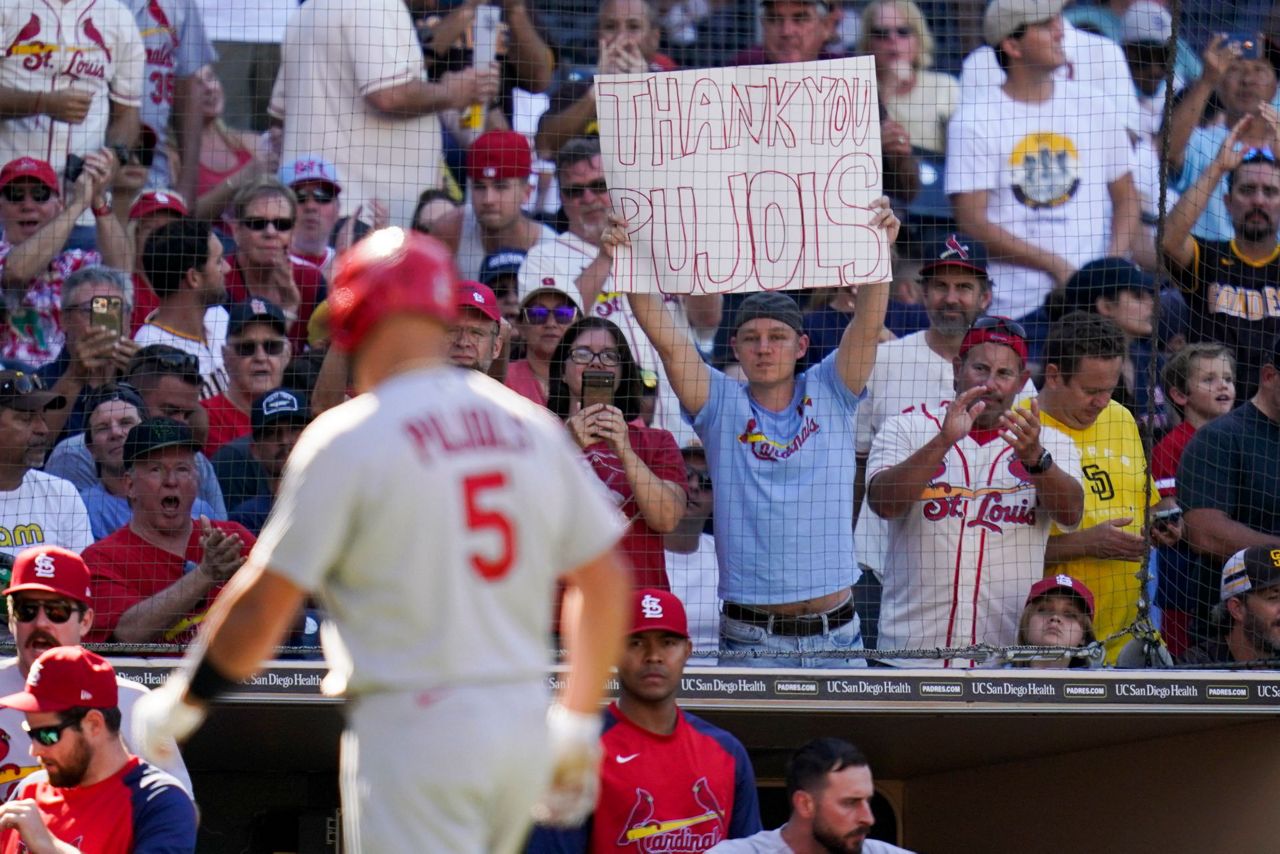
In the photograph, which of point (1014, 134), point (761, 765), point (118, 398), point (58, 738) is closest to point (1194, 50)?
point (1014, 134)

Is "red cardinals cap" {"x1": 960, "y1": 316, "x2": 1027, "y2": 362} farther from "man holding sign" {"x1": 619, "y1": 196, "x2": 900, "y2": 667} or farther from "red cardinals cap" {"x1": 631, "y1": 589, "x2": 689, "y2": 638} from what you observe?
"red cardinals cap" {"x1": 631, "y1": 589, "x2": 689, "y2": 638}

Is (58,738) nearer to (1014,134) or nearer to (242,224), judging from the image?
(242,224)

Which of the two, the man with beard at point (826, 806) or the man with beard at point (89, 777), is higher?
the man with beard at point (89, 777)

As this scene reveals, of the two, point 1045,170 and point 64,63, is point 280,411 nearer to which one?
point 64,63

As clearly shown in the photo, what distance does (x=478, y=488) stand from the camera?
296 cm

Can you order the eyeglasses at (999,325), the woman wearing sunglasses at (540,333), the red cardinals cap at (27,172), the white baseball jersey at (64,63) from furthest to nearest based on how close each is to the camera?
1. the white baseball jersey at (64,63)
2. the red cardinals cap at (27,172)
3. the woman wearing sunglasses at (540,333)
4. the eyeglasses at (999,325)

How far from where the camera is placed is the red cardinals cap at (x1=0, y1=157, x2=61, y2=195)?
305 inches

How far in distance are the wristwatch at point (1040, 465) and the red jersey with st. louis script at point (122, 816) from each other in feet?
10.4

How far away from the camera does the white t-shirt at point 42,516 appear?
654 centimetres

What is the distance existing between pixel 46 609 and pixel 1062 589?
3.39 m

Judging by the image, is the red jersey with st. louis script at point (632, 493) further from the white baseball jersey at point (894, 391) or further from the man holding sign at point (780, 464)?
the white baseball jersey at point (894, 391)

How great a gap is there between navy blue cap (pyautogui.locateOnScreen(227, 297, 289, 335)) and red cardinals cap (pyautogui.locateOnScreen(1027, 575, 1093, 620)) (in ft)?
10.1

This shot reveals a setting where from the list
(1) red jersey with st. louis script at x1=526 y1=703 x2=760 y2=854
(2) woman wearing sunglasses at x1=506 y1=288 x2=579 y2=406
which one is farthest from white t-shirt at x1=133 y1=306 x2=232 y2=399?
(1) red jersey with st. louis script at x1=526 y1=703 x2=760 y2=854

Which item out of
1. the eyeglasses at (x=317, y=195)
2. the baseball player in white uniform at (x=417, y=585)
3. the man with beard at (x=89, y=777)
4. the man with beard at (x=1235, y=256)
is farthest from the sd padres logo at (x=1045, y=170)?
the baseball player in white uniform at (x=417, y=585)
